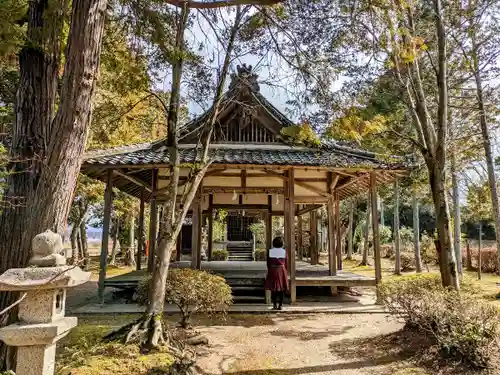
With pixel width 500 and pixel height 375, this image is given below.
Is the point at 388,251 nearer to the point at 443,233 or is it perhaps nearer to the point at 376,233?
the point at 376,233

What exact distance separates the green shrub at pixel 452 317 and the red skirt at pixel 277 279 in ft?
9.54

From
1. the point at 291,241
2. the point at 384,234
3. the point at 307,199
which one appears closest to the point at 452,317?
the point at 291,241

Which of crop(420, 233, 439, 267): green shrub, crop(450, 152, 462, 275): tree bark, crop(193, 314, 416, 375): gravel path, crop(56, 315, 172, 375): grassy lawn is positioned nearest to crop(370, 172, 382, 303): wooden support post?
crop(193, 314, 416, 375): gravel path

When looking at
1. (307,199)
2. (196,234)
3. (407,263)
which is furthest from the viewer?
(407,263)

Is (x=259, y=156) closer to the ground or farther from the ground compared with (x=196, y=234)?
farther from the ground

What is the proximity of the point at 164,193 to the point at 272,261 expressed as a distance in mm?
4261

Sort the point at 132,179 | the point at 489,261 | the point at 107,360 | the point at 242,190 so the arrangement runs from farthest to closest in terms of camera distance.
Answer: the point at 489,261 → the point at 242,190 → the point at 132,179 → the point at 107,360

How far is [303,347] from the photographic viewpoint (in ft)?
19.1

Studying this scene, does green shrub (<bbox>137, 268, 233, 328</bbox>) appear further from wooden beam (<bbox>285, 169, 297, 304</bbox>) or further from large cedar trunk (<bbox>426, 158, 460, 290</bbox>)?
large cedar trunk (<bbox>426, 158, 460, 290</bbox>)

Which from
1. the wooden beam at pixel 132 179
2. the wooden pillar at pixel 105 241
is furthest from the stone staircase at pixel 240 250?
the wooden pillar at pixel 105 241

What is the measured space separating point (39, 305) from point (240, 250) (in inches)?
711

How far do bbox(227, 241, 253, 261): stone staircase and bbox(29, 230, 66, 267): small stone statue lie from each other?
1681 cm

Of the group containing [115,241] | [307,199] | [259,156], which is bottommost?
[115,241]

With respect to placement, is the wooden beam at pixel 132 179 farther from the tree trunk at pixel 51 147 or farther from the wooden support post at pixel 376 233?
the wooden support post at pixel 376 233
